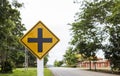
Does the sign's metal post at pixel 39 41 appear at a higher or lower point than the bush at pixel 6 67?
higher

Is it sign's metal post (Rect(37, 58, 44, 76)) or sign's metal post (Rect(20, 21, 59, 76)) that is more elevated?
sign's metal post (Rect(20, 21, 59, 76))

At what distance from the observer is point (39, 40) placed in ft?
28.3

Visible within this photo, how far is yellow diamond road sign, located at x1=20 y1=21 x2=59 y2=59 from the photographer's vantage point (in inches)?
338

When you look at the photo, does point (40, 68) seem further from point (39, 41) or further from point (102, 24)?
point (102, 24)

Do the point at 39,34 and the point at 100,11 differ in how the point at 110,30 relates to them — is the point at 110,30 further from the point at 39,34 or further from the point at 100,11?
the point at 39,34

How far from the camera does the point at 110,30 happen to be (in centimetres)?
5041

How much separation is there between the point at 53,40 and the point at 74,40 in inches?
2187

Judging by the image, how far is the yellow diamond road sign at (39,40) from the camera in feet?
28.1

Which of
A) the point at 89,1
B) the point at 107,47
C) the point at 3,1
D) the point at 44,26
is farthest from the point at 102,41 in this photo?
the point at 44,26

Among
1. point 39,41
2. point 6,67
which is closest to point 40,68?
point 39,41

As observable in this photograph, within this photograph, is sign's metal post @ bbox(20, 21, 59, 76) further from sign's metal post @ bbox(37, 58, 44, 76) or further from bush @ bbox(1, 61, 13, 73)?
bush @ bbox(1, 61, 13, 73)

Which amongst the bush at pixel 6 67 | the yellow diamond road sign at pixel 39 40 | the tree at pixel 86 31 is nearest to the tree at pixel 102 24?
the tree at pixel 86 31

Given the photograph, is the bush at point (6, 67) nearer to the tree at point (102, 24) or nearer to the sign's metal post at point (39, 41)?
the tree at point (102, 24)

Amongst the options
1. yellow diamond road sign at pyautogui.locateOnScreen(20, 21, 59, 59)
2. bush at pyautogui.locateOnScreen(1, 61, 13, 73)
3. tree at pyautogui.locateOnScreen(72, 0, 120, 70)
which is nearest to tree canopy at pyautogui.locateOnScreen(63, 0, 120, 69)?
tree at pyautogui.locateOnScreen(72, 0, 120, 70)
